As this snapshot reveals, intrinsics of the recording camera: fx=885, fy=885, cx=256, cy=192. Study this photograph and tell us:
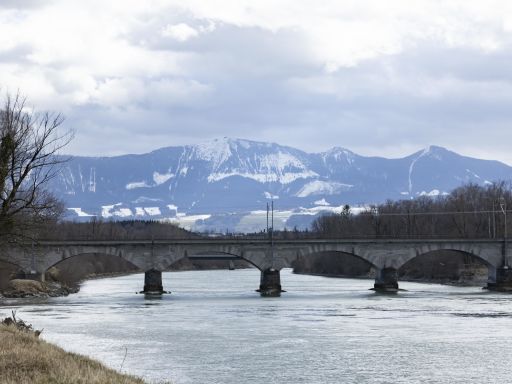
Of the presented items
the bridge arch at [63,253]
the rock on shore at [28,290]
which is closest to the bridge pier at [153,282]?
the bridge arch at [63,253]

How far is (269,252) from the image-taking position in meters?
105

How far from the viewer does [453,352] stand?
44812 mm

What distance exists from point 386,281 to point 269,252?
47.4 feet

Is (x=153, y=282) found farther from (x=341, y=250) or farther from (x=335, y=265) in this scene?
(x=335, y=265)

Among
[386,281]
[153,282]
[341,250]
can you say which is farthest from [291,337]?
[341,250]

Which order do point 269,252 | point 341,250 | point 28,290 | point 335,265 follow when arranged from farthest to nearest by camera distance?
1. point 335,265
2. point 341,250
3. point 269,252
4. point 28,290

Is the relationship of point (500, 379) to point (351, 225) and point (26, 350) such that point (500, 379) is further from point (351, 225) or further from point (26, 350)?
point (351, 225)

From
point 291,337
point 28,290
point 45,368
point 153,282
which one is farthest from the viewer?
point 153,282

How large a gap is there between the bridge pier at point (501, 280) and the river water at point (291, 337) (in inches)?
780

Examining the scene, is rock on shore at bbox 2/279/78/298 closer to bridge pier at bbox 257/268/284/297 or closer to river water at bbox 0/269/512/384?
river water at bbox 0/269/512/384

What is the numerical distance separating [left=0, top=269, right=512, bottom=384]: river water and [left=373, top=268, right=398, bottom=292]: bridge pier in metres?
18.4

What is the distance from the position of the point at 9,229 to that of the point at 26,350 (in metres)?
10.3

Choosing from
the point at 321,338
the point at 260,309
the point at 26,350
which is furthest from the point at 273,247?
the point at 26,350

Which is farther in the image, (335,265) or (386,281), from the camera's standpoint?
(335,265)
